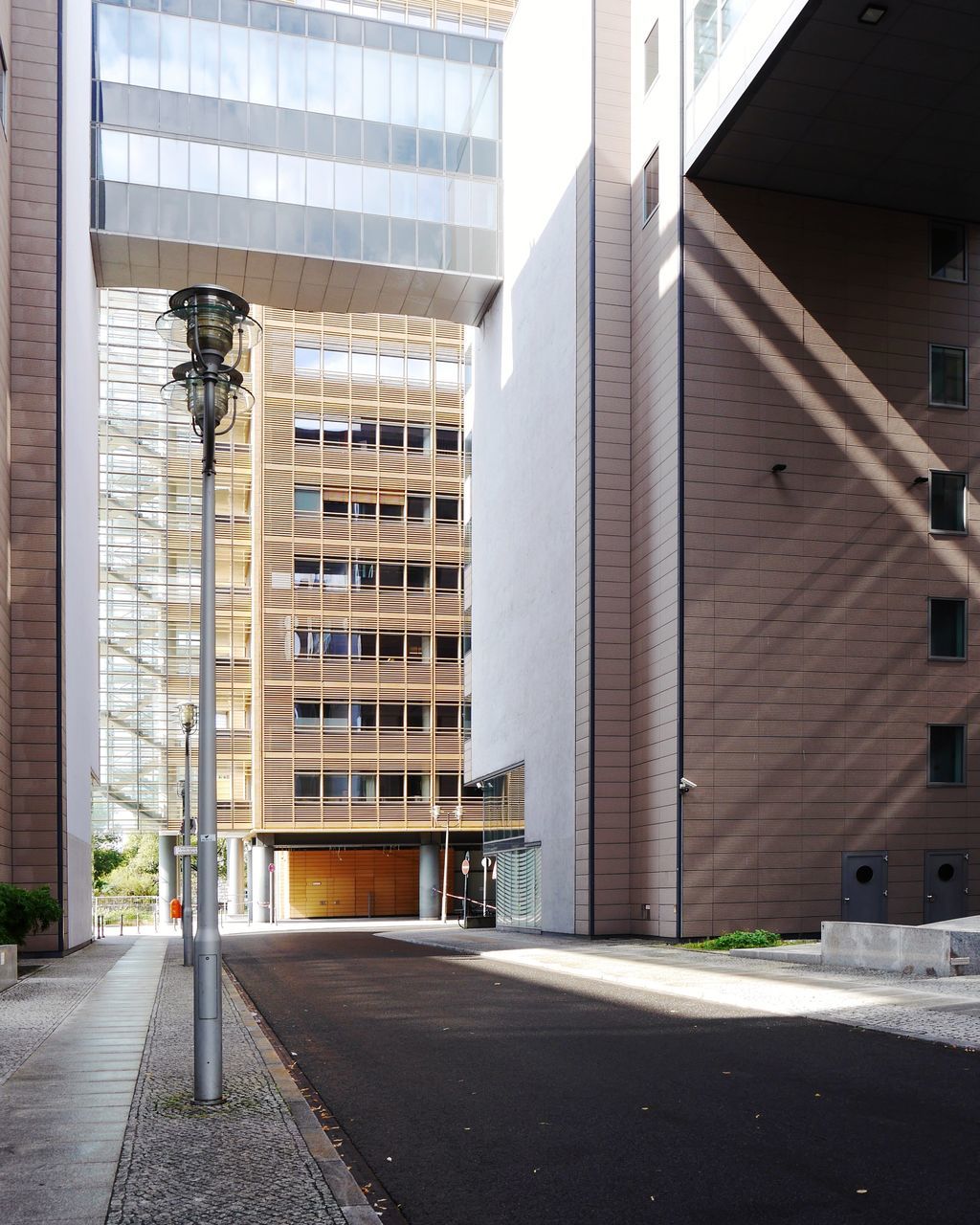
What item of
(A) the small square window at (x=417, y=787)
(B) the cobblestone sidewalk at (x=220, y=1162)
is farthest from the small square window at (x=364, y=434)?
(B) the cobblestone sidewalk at (x=220, y=1162)

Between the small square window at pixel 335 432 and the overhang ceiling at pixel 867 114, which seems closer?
the overhang ceiling at pixel 867 114

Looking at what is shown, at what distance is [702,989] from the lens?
55.0 feet

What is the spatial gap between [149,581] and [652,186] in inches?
1982

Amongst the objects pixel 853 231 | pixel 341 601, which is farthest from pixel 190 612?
pixel 853 231

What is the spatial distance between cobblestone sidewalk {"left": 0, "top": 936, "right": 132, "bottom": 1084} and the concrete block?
34.4 ft

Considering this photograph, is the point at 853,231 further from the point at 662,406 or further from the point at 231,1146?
the point at 231,1146

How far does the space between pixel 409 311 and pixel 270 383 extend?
2395 centimetres

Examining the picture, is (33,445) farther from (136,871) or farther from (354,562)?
(136,871)

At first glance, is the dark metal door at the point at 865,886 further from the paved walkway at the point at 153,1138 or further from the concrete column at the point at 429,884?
the concrete column at the point at 429,884

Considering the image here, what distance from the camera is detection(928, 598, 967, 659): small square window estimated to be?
29.1 metres

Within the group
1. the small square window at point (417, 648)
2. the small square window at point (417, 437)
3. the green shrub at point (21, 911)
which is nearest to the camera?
the green shrub at point (21, 911)

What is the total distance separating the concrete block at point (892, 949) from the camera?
17031mm

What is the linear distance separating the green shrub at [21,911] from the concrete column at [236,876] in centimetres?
4929

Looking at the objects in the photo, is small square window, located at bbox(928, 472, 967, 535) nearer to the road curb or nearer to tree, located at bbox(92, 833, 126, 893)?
the road curb
